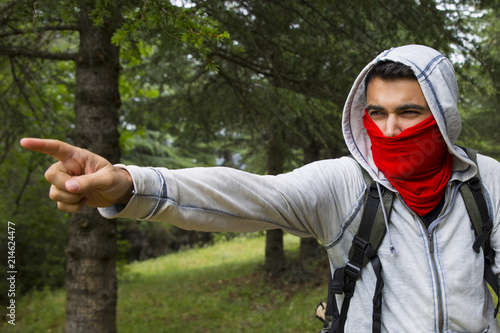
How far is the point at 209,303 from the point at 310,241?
115 inches

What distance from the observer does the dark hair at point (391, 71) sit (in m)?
1.85

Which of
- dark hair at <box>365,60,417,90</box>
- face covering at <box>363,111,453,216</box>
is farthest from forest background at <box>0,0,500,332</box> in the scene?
face covering at <box>363,111,453,216</box>

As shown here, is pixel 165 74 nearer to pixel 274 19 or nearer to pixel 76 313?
pixel 274 19

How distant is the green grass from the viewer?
7234mm

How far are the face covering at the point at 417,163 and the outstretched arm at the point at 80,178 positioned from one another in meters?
1.18

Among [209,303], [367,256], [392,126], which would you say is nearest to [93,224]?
[367,256]

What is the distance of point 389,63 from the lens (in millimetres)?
1908

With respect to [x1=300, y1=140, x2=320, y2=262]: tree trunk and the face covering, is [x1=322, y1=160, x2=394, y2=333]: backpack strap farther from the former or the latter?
[x1=300, y1=140, x2=320, y2=262]: tree trunk

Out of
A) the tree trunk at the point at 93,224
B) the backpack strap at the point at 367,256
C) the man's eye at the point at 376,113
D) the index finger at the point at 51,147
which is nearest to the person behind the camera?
the index finger at the point at 51,147

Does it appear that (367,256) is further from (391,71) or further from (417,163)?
(391,71)

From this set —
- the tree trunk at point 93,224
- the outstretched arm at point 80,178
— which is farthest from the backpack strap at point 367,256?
the tree trunk at point 93,224

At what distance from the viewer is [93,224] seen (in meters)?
4.36

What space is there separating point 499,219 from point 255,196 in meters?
1.10

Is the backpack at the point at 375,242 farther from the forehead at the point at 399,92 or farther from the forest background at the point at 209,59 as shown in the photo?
the forest background at the point at 209,59
